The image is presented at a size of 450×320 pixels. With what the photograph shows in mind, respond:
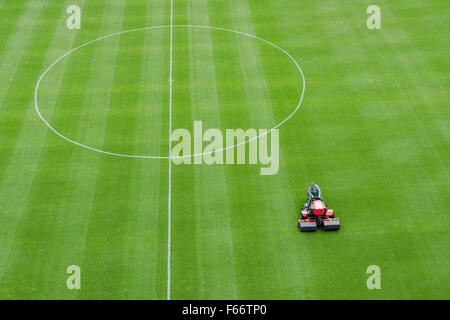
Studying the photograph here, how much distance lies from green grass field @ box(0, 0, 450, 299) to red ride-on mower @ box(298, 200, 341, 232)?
1.47ft

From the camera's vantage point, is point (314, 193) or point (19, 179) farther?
point (19, 179)

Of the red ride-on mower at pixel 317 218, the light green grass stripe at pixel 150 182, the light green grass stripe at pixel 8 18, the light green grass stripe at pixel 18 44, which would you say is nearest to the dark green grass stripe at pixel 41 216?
the light green grass stripe at pixel 150 182

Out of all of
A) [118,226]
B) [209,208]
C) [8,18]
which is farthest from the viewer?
[8,18]

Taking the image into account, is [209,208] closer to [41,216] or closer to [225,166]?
[225,166]

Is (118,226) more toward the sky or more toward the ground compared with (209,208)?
more toward the sky

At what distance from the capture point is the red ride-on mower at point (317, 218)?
77.4 ft

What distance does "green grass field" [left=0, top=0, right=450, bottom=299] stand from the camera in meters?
22.3

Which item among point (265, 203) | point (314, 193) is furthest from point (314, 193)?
point (265, 203)

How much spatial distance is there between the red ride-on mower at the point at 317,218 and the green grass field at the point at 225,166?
45 cm

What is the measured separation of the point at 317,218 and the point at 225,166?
5.54 metres

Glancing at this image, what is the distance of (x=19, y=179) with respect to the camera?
2669 cm

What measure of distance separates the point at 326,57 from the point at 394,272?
1672 centimetres

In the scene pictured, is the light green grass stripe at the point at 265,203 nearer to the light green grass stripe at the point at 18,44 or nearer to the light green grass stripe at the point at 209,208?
the light green grass stripe at the point at 209,208
